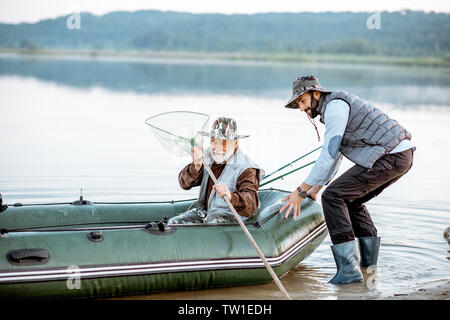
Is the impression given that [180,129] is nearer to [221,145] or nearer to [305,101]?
[221,145]

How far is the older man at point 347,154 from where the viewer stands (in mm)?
5004

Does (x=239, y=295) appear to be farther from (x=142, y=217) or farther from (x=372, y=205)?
(x=372, y=205)

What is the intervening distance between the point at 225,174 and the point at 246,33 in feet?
305

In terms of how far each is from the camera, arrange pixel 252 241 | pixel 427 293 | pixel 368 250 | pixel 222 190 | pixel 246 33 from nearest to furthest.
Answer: pixel 252 241 → pixel 222 190 → pixel 427 293 → pixel 368 250 → pixel 246 33

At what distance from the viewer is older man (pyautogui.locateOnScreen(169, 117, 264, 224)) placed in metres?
5.12

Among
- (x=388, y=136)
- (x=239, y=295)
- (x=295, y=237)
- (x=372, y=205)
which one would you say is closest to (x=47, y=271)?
(x=239, y=295)

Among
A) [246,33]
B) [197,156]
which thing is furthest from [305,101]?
[246,33]

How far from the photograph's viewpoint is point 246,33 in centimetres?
9656

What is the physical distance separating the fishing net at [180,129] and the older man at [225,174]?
0.18ft

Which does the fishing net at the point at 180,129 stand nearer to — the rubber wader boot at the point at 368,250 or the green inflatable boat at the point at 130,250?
the green inflatable boat at the point at 130,250

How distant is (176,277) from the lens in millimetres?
4855

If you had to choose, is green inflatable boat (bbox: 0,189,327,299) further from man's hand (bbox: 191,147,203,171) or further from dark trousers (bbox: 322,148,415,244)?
man's hand (bbox: 191,147,203,171)

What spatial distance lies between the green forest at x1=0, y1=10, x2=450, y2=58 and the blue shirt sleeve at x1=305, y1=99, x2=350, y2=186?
2322 inches

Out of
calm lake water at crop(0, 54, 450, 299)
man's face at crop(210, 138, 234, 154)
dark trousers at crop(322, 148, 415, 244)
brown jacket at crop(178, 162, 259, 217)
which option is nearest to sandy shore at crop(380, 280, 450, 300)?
calm lake water at crop(0, 54, 450, 299)
